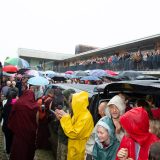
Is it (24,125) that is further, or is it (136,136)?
(24,125)

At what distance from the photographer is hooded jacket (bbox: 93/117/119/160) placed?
4.22 metres

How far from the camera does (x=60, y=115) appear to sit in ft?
17.9

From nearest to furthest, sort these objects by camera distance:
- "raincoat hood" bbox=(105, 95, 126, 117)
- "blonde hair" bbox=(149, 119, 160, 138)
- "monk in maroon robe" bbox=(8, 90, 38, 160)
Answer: "blonde hair" bbox=(149, 119, 160, 138), "raincoat hood" bbox=(105, 95, 126, 117), "monk in maroon robe" bbox=(8, 90, 38, 160)

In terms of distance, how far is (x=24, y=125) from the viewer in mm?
6441

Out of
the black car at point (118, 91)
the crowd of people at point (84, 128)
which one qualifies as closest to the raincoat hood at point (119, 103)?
the crowd of people at point (84, 128)

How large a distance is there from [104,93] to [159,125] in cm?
144

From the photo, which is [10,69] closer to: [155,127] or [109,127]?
[109,127]

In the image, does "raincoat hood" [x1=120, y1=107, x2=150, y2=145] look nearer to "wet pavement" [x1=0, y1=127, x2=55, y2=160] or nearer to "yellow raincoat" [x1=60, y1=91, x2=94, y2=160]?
"yellow raincoat" [x1=60, y1=91, x2=94, y2=160]

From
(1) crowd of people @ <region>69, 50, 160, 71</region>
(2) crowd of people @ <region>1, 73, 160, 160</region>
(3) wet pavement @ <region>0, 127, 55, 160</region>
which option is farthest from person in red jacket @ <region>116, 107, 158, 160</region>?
(1) crowd of people @ <region>69, 50, 160, 71</region>

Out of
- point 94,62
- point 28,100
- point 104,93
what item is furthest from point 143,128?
point 94,62

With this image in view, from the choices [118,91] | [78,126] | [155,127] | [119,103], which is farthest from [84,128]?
[155,127]

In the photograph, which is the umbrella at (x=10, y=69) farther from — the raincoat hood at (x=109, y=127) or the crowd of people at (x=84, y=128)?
the raincoat hood at (x=109, y=127)

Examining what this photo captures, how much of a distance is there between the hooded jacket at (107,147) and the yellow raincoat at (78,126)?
693 millimetres

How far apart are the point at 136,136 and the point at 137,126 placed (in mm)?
112
